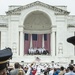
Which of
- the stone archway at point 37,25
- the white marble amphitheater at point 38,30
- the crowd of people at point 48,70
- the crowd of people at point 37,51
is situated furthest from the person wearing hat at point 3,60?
the crowd of people at point 37,51

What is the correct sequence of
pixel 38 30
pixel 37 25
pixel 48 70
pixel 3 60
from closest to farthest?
1. pixel 3 60
2. pixel 48 70
3. pixel 38 30
4. pixel 37 25

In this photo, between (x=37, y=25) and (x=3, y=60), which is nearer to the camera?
(x=3, y=60)

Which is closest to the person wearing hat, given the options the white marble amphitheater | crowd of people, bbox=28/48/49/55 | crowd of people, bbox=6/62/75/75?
crowd of people, bbox=6/62/75/75

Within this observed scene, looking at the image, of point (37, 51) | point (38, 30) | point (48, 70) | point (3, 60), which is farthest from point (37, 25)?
point (3, 60)

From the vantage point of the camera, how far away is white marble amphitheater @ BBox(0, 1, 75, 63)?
6644 cm

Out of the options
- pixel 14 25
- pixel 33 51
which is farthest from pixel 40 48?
pixel 14 25

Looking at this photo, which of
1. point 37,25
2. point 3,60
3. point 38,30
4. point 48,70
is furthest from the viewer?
point 37,25

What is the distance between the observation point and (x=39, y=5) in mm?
67500

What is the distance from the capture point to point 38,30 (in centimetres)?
6788

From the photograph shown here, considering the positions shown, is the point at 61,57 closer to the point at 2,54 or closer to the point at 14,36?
the point at 14,36

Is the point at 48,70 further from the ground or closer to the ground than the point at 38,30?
closer to the ground

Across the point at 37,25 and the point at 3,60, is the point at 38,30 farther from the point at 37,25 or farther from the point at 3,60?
the point at 3,60

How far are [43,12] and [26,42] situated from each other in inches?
267

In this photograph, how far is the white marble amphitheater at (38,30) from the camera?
218 feet
